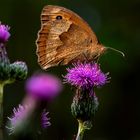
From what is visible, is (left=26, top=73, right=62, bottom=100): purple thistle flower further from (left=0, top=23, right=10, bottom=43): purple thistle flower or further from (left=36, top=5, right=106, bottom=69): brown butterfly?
(left=36, top=5, right=106, bottom=69): brown butterfly

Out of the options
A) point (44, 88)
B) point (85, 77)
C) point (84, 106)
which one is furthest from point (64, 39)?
point (44, 88)

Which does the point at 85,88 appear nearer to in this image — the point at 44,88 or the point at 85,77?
the point at 85,77

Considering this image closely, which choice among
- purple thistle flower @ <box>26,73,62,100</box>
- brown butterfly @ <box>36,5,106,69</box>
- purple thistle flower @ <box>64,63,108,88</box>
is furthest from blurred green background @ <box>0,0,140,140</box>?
purple thistle flower @ <box>26,73,62,100</box>

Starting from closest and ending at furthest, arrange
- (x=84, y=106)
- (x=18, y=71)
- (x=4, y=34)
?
(x=18, y=71), (x=4, y=34), (x=84, y=106)

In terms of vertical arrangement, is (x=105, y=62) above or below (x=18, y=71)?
below

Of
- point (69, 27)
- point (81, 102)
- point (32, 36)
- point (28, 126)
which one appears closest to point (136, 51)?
point (32, 36)

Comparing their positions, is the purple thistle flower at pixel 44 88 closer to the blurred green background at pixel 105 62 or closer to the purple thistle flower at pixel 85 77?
the purple thistle flower at pixel 85 77

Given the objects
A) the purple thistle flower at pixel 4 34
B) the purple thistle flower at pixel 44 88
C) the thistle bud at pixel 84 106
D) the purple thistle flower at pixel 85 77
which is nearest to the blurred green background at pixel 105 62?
the purple thistle flower at pixel 85 77

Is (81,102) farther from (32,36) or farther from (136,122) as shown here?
(32,36)
